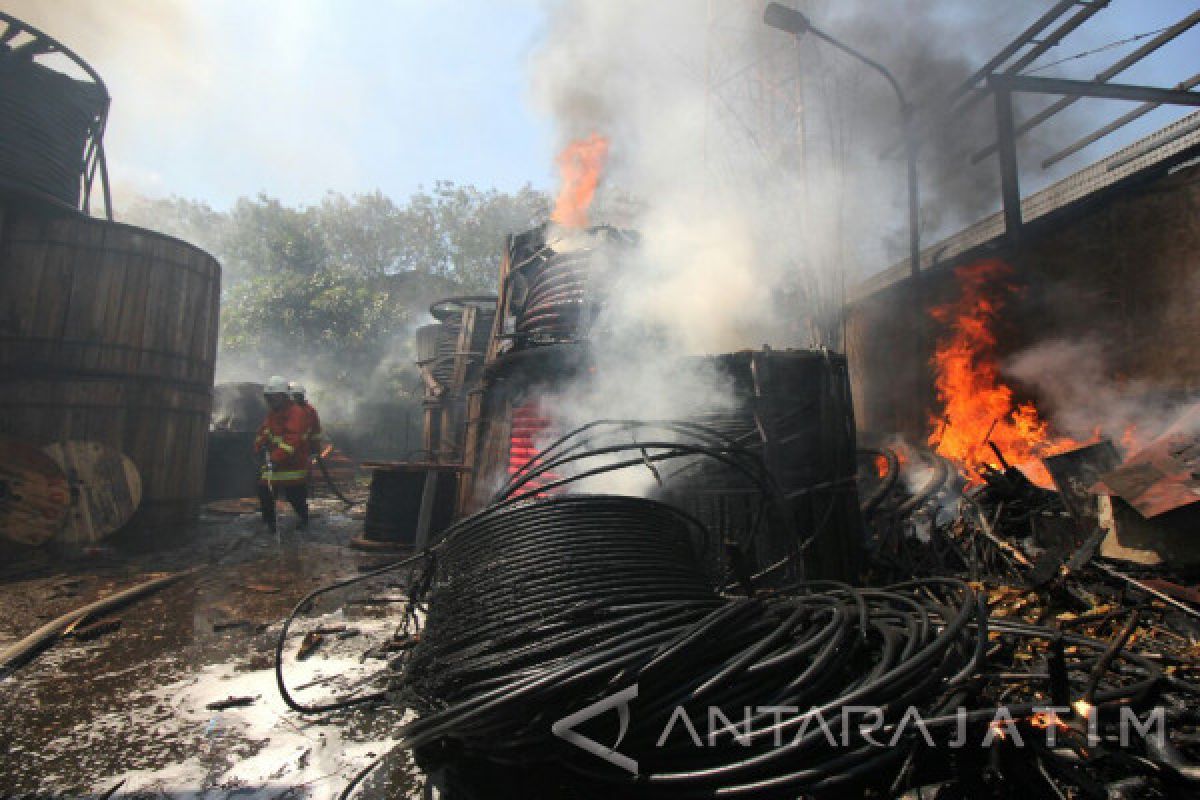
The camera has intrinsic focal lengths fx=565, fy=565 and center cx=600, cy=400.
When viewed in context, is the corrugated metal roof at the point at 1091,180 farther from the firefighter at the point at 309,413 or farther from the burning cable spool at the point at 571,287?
the firefighter at the point at 309,413

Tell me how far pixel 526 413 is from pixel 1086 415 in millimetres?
7984

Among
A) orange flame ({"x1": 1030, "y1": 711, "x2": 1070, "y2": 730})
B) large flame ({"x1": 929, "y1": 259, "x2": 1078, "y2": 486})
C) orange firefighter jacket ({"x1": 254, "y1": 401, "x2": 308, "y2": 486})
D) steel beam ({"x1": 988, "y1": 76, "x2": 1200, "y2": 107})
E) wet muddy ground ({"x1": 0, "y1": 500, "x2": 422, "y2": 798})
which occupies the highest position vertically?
steel beam ({"x1": 988, "y1": 76, "x2": 1200, "y2": 107})

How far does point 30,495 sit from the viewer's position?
6.54 meters

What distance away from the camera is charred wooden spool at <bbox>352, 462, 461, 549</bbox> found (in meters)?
7.55

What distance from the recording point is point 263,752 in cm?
271

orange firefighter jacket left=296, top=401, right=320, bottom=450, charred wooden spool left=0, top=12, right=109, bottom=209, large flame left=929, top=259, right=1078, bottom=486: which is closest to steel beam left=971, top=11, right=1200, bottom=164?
large flame left=929, top=259, right=1078, bottom=486

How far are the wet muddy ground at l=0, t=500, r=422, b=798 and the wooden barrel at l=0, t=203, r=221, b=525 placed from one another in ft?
5.83

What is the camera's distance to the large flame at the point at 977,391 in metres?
8.95

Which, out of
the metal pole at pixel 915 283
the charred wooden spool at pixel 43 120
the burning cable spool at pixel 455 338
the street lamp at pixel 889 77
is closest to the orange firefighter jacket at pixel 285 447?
the charred wooden spool at pixel 43 120

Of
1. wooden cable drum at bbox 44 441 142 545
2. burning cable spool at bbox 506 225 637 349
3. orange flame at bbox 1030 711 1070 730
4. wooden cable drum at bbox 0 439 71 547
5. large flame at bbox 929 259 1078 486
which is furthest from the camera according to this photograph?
large flame at bbox 929 259 1078 486

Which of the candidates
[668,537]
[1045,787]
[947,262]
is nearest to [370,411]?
[947,262]

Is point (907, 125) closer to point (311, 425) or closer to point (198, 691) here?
point (311, 425)

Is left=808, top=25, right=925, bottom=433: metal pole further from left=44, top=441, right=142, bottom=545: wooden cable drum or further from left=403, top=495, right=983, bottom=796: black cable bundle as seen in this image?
left=44, top=441, right=142, bottom=545: wooden cable drum

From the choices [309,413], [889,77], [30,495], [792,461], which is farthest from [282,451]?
[889,77]
